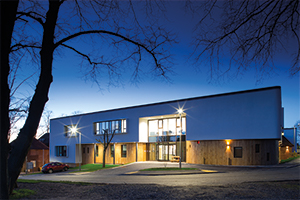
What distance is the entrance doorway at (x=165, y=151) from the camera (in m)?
38.1

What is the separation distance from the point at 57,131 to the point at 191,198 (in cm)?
4972

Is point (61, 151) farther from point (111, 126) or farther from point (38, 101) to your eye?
point (38, 101)

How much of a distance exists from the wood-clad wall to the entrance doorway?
15.8 feet

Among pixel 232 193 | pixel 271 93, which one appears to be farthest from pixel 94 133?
pixel 232 193

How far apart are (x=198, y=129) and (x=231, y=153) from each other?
4835 mm

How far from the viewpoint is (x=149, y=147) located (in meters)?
40.5

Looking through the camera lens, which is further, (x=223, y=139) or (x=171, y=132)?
(x=171, y=132)

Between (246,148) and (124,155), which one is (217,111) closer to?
(246,148)

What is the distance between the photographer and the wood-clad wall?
29.1m

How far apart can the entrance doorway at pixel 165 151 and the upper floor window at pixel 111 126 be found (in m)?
6.15

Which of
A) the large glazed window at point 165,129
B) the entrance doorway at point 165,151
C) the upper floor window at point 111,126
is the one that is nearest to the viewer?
the large glazed window at point 165,129

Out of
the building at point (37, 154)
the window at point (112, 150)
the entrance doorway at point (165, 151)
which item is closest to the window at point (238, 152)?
the entrance doorway at point (165, 151)

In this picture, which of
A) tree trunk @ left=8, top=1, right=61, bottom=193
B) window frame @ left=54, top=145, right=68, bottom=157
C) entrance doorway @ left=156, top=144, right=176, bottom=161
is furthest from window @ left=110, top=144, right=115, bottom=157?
tree trunk @ left=8, top=1, right=61, bottom=193

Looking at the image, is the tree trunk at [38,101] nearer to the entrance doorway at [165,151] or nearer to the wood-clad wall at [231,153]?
the wood-clad wall at [231,153]
